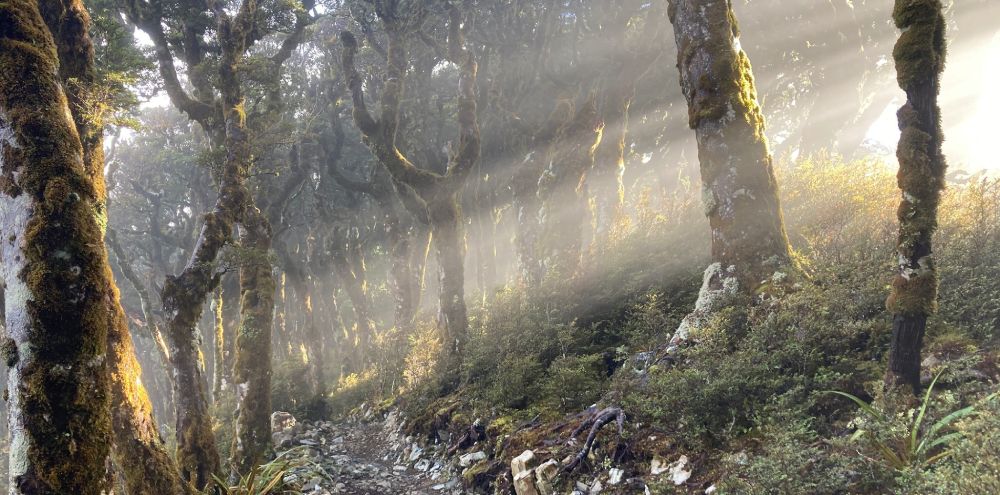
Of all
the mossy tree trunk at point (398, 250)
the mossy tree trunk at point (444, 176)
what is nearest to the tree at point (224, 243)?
the mossy tree trunk at point (444, 176)

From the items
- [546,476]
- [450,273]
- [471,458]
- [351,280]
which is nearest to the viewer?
[546,476]

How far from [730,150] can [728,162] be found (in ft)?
0.54

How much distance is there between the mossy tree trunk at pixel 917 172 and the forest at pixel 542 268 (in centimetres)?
2

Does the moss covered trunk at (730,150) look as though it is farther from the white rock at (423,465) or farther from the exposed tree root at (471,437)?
the white rock at (423,465)

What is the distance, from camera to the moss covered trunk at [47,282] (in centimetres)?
371

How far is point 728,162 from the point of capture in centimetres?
710

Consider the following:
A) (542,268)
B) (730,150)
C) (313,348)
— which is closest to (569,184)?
(542,268)

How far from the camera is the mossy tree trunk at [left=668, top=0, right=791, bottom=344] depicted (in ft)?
22.2

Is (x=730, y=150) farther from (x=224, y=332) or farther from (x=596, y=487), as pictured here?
(x=224, y=332)

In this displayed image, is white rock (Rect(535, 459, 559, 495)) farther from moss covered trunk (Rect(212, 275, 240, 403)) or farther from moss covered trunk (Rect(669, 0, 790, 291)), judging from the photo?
moss covered trunk (Rect(212, 275, 240, 403))

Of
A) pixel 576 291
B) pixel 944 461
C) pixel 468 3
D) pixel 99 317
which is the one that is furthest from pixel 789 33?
pixel 99 317

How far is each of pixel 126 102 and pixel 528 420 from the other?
7470mm

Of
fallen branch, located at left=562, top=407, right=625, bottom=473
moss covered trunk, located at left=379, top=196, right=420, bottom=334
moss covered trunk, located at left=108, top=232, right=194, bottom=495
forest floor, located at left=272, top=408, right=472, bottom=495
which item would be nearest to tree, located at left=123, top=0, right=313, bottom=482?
forest floor, located at left=272, top=408, right=472, bottom=495

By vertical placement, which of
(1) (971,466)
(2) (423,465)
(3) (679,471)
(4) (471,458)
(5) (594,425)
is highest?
(1) (971,466)
